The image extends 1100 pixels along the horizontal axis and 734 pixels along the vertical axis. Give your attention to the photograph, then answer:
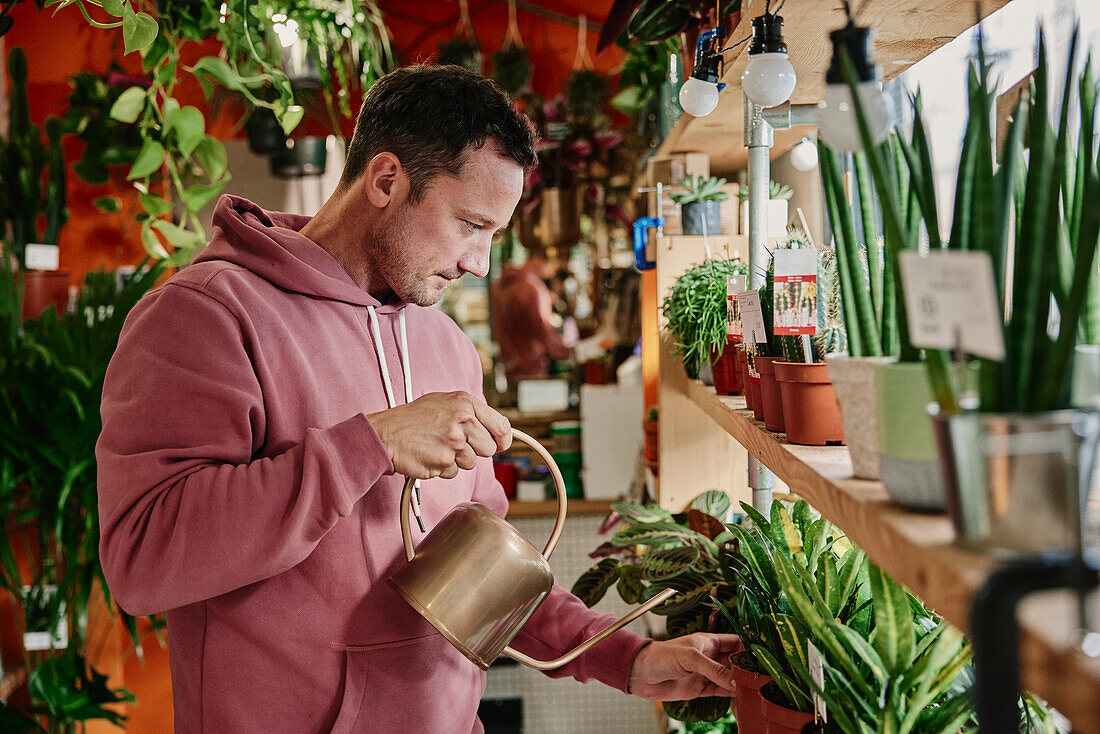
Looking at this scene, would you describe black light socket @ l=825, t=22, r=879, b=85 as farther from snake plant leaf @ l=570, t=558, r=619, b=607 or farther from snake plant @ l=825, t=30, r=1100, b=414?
snake plant leaf @ l=570, t=558, r=619, b=607

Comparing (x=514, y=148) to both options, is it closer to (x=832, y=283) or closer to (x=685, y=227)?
(x=832, y=283)

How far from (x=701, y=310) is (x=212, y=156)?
1998mm

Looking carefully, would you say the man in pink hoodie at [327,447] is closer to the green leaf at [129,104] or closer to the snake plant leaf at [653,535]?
the snake plant leaf at [653,535]

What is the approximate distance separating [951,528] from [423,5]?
486 cm

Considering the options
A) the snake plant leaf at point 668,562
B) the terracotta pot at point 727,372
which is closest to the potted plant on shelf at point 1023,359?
the terracotta pot at point 727,372

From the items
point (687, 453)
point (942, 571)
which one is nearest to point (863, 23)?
point (942, 571)

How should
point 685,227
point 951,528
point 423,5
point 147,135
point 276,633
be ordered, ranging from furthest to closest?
point 423,5
point 147,135
point 685,227
point 276,633
point 951,528

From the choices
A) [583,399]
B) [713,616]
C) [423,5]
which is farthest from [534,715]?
[423,5]

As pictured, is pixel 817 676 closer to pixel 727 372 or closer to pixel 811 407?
pixel 811 407

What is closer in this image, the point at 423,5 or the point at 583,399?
the point at 583,399

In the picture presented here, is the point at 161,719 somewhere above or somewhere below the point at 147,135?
below

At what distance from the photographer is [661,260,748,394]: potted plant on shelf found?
1599 mm

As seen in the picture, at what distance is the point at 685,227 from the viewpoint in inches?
80.8

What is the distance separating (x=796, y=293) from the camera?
1011 mm
